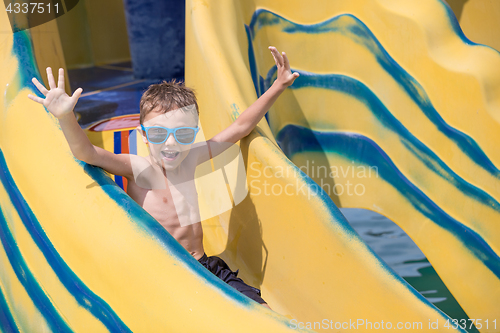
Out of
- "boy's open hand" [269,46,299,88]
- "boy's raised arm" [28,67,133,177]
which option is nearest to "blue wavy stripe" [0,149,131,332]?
"boy's raised arm" [28,67,133,177]

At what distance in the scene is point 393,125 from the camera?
7.02 ft

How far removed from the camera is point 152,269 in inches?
40.2

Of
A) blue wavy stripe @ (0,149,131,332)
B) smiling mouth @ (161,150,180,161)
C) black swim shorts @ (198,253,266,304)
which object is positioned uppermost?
smiling mouth @ (161,150,180,161)

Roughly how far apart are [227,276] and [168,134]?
480 mm

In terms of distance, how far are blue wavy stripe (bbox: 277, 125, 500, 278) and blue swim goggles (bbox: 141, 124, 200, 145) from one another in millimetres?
1141

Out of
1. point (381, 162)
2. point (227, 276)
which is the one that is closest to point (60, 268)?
point (227, 276)

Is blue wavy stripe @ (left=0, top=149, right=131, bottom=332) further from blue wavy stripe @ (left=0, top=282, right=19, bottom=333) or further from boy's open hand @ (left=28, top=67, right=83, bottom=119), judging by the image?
boy's open hand @ (left=28, top=67, right=83, bottom=119)

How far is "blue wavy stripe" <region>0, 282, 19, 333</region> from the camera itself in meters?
1.34

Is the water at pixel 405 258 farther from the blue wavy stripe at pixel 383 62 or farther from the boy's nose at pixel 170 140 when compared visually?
the boy's nose at pixel 170 140

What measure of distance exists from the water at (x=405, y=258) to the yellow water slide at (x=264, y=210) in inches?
13.7

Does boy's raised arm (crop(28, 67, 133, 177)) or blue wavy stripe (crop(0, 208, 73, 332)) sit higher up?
boy's raised arm (crop(28, 67, 133, 177))

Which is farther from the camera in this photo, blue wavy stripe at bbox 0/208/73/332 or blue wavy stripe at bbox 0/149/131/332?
blue wavy stripe at bbox 0/208/73/332

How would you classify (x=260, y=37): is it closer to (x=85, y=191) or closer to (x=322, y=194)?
(x=322, y=194)

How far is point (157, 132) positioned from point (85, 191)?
266mm
